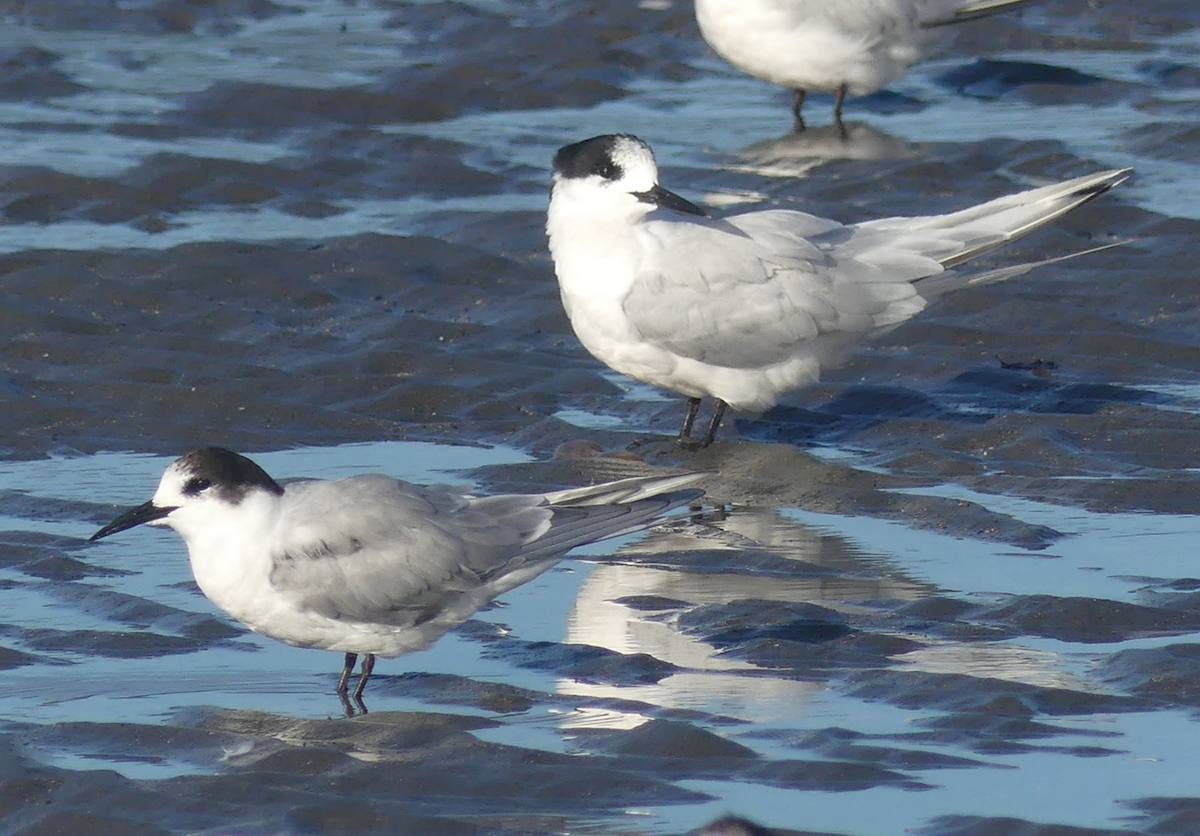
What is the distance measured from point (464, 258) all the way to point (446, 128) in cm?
244

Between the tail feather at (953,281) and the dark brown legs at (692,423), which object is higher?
the tail feather at (953,281)

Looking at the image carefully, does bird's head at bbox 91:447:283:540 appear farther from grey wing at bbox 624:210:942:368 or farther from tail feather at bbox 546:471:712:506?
grey wing at bbox 624:210:942:368

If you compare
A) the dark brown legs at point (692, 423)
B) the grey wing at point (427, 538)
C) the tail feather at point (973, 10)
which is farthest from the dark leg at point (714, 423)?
the tail feather at point (973, 10)

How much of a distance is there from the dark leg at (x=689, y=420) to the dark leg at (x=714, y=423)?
7 cm

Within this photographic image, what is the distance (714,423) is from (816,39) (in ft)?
14.8

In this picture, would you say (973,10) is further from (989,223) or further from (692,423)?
(692,423)

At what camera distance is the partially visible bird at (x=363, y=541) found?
5516 millimetres

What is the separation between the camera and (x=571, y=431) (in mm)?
8133

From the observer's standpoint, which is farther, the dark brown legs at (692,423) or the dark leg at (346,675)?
the dark brown legs at (692,423)

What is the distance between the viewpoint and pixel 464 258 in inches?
390

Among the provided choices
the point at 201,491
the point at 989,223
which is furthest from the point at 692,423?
the point at 201,491

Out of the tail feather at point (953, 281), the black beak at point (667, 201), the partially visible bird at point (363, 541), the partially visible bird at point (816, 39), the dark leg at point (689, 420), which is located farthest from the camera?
the partially visible bird at point (816, 39)

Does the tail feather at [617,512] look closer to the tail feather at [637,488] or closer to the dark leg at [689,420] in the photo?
the tail feather at [637,488]

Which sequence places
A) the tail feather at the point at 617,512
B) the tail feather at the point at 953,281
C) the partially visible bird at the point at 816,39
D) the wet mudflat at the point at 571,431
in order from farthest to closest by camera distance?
1. the partially visible bird at the point at 816,39
2. the tail feather at the point at 953,281
3. the tail feather at the point at 617,512
4. the wet mudflat at the point at 571,431
